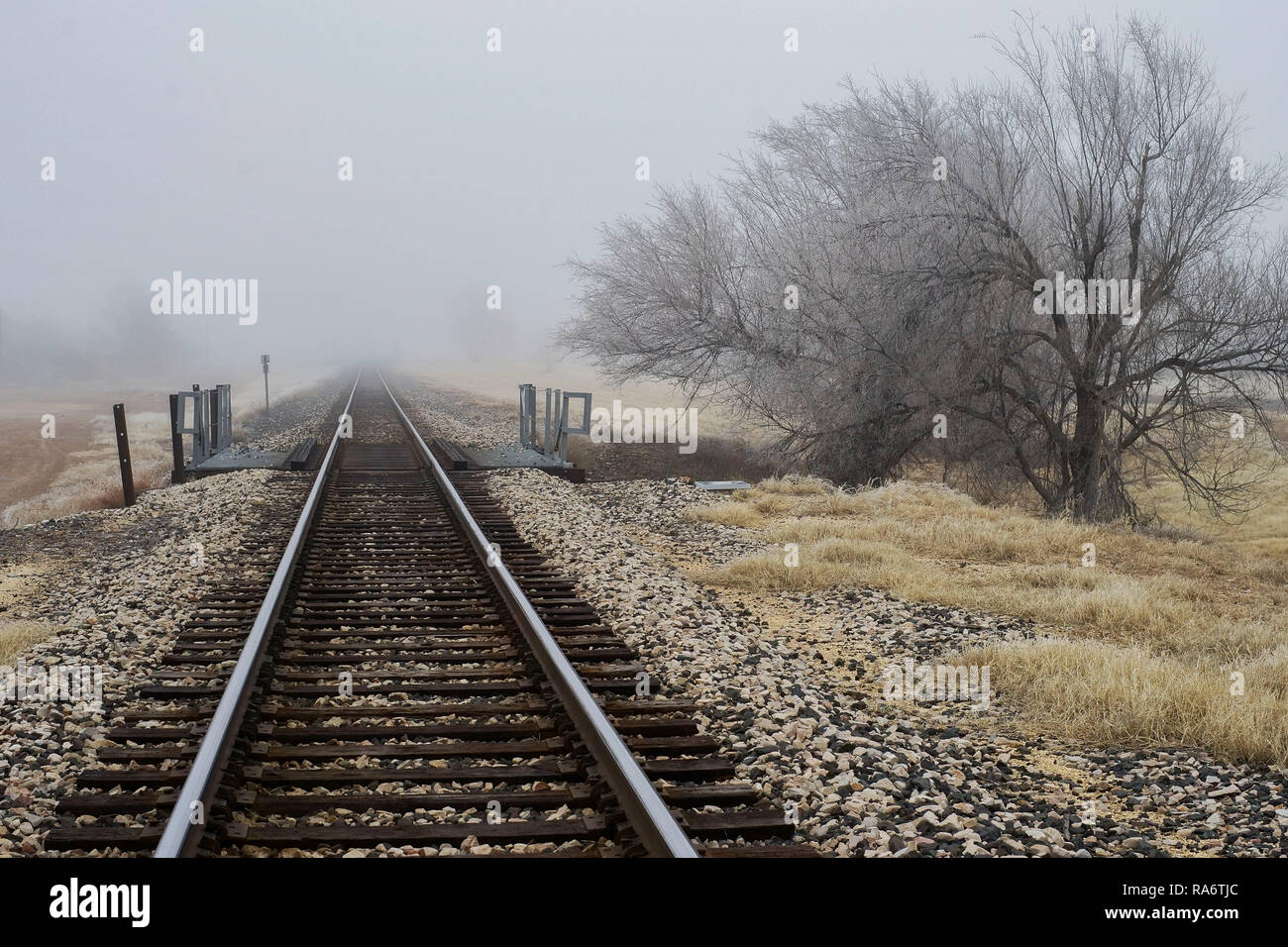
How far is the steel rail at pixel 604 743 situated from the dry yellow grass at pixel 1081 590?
2.73 metres

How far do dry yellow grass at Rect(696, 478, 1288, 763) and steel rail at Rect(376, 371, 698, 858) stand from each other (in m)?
2.73

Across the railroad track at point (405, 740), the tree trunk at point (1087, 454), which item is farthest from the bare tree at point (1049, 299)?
the railroad track at point (405, 740)

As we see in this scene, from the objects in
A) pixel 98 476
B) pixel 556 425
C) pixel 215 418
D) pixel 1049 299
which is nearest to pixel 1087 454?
pixel 1049 299

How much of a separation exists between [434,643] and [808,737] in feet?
9.20

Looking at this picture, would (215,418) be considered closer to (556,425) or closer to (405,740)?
(556,425)

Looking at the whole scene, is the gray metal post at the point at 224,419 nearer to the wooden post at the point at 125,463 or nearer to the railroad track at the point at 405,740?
the wooden post at the point at 125,463

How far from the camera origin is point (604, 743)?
504 centimetres

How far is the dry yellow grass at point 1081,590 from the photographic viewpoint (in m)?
6.16

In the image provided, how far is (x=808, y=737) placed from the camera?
5.59 m

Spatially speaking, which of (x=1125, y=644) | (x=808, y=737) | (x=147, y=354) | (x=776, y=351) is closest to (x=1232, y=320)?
(x=776, y=351)

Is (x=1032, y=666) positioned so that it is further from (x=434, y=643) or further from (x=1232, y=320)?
(x=1232, y=320)

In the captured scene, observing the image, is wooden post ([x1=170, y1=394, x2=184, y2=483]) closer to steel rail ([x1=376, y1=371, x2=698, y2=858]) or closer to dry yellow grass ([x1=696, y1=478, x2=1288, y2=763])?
dry yellow grass ([x1=696, y1=478, x2=1288, y2=763])

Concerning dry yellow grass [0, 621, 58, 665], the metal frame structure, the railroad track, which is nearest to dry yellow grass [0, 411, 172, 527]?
the metal frame structure

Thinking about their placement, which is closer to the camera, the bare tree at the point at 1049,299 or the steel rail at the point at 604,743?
the steel rail at the point at 604,743
